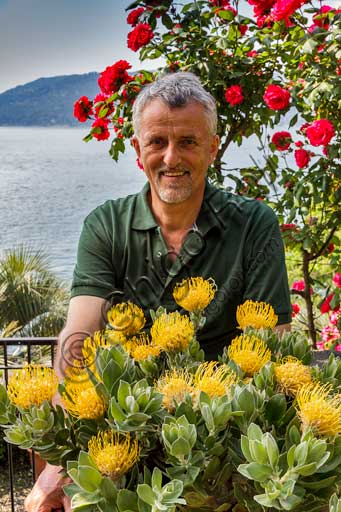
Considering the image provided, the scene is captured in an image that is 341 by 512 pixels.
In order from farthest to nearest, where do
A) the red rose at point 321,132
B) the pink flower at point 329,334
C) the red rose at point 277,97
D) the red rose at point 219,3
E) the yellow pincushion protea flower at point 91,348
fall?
1. the pink flower at point 329,334
2. the red rose at point 219,3
3. the red rose at point 277,97
4. the red rose at point 321,132
5. the yellow pincushion protea flower at point 91,348

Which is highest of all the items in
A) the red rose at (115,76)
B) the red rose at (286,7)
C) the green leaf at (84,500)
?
the red rose at (286,7)

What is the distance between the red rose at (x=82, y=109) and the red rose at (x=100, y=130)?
0.08m

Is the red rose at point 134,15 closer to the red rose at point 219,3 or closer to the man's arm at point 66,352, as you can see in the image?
the red rose at point 219,3

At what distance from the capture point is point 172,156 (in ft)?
5.17

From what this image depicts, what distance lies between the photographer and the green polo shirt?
1541 mm

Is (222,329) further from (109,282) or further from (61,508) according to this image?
(61,508)

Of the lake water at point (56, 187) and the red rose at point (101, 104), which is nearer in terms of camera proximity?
the red rose at point (101, 104)

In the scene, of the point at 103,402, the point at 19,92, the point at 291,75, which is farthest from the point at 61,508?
the point at 19,92

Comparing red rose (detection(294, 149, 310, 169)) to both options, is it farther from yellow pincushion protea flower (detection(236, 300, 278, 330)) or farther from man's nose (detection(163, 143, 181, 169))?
yellow pincushion protea flower (detection(236, 300, 278, 330))

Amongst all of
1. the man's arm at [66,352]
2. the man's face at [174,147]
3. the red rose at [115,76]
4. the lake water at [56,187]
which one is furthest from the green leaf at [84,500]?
the lake water at [56,187]

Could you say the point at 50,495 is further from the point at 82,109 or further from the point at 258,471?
the point at 82,109

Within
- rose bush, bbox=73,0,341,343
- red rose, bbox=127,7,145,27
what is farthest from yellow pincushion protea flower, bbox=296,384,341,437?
red rose, bbox=127,7,145,27

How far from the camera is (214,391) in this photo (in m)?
0.67

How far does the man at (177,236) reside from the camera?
154cm
